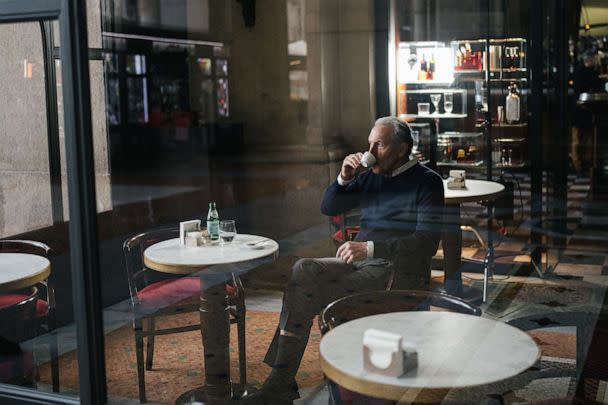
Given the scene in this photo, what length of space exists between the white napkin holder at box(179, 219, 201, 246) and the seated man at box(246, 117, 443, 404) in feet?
2.12

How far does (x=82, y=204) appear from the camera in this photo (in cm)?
248

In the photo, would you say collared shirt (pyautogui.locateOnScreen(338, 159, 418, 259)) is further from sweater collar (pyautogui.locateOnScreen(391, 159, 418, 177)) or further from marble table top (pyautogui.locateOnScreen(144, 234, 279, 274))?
marble table top (pyautogui.locateOnScreen(144, 234, 279, 274))

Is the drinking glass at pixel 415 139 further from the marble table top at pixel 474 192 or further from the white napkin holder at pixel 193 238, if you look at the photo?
the white napkin holder at pixel 193 238

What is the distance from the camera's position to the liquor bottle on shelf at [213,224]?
296cm

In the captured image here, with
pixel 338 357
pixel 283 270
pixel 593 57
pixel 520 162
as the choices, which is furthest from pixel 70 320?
pixel 593 57

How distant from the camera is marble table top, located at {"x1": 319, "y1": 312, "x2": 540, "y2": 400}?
1.84 meters

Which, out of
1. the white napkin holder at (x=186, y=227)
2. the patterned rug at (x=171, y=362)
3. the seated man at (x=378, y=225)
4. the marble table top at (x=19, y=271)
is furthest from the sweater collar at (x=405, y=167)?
the marble table top at (x=19, y=271)

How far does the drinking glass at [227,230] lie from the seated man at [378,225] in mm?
567

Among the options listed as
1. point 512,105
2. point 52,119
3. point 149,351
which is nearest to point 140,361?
point 149,351

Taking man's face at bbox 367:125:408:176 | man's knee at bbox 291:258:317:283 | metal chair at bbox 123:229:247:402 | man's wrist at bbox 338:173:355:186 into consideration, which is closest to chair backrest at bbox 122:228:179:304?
metal chair at bbox 123:229:247:402

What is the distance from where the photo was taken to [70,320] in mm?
2676

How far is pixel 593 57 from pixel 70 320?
5.78 feet

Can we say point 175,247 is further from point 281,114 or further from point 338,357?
point 338,357

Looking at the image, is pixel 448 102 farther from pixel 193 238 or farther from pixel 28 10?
pixel 28 10
